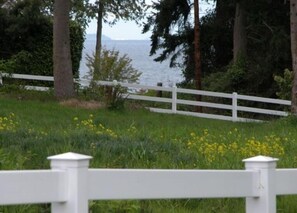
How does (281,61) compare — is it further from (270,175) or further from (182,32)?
(270,175)

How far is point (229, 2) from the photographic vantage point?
3409 centimetres

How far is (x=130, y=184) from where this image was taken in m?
5.14

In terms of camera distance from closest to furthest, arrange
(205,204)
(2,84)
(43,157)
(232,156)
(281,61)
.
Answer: (205,204) < (43,157) < (232,156) < (2,84) < (281,61)

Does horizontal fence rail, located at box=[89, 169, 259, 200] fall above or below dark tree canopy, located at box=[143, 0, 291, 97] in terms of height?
below

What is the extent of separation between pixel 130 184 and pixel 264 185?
1364 mm

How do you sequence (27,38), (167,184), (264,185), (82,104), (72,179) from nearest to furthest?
(72,179), (167,184), (264,185), (82,104), (27,38)

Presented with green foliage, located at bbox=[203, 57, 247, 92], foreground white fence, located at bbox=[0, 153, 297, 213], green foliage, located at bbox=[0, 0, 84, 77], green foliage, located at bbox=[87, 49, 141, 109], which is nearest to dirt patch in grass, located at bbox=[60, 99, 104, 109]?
green foliage, located at bbox=[87, 49, 141, 109]

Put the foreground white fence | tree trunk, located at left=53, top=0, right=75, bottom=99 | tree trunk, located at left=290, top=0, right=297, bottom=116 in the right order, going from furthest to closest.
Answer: tree trunk, located at left=53, top=0, right=75, bottom=99, tree trunk, located at left=290, top=0, right=297, bottom=116, the foreground white fence

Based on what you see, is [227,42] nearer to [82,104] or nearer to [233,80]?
[233,80]

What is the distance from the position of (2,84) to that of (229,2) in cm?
1259

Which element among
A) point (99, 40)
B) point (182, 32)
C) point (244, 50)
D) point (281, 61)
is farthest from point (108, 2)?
point (281, 61)

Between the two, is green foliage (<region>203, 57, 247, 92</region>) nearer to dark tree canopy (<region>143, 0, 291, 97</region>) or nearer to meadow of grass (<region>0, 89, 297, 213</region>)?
dark tree canopy (<region>143, 0, 291, 97</region>)


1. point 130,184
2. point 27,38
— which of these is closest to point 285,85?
point 27,38

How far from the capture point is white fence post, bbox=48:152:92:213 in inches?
182
